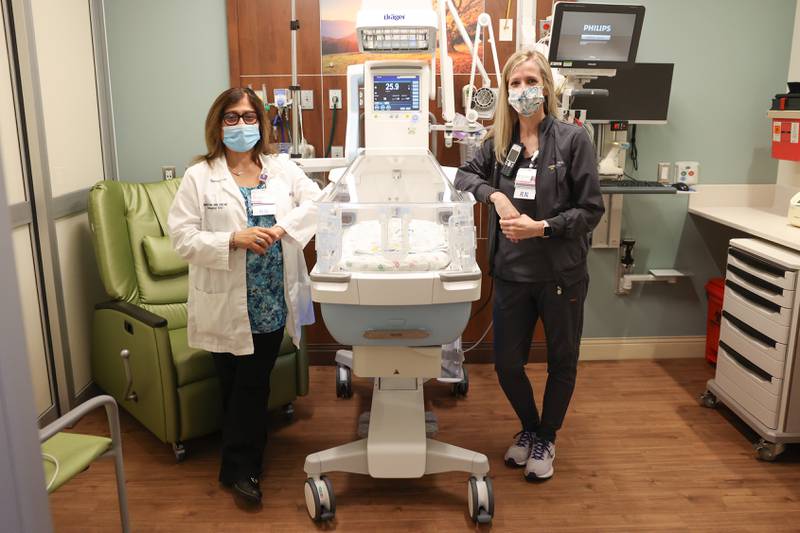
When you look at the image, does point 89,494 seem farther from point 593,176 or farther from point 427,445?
point 593,176

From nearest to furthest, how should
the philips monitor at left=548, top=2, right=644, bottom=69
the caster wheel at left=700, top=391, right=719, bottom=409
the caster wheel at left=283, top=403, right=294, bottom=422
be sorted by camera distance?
the philips monitor at left=548, top=2, right=644, bottom=69
the caster wheel at left=283, top=403, right=294, bottom=422
the caster wheel at left=700, top=391, right=719, bottom=409

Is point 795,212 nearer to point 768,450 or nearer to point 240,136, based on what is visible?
point 768,450

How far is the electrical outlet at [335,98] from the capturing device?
3.60m

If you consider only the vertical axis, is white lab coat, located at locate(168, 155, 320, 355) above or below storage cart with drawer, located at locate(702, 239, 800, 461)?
above

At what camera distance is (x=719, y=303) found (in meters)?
3.65

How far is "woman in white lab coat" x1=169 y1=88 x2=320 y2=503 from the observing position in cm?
236

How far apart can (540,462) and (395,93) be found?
166 centimetres

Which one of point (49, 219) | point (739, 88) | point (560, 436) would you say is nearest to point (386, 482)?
point (560, 436)

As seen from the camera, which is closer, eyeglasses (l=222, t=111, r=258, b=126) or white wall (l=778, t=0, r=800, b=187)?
eyeglasses (l=222, t=111, r=258, b=126)

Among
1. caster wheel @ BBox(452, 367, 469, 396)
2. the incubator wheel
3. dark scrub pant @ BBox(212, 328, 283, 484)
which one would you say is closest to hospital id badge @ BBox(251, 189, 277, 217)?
dark scrub pant @ BBox(212, 328, 283, 484)

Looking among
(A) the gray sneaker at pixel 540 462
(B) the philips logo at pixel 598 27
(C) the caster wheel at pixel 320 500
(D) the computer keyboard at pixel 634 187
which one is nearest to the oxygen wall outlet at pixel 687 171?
(D) the computer keyboard at pixel 634 187

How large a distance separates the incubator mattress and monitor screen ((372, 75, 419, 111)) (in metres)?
0.82

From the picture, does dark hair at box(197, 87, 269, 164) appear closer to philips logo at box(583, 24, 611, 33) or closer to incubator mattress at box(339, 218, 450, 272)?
incubator mattress at box(339, 218, 450, 272)

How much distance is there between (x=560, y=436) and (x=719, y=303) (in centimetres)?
132
